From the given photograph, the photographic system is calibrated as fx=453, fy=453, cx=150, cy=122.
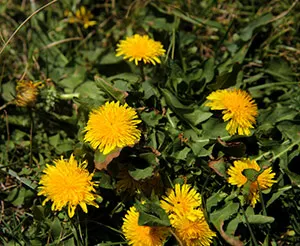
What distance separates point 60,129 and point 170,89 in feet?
1.59

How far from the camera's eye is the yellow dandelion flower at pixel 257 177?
148 cm

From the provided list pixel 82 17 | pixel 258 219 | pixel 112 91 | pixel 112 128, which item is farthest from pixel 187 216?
pixel 82 17

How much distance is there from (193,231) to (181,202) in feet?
0.33

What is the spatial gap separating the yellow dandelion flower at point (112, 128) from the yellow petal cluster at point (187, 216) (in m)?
0.22

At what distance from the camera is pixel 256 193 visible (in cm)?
150

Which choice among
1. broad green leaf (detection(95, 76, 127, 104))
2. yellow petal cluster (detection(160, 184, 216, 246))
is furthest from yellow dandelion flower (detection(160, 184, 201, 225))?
broad green leaf (detection(95, 76, 127, 104))

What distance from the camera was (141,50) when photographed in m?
1.69

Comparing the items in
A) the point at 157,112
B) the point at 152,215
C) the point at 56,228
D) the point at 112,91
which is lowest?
the point at 56,228

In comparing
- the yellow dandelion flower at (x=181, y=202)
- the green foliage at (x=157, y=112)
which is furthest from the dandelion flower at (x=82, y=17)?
the yellow dandelion flower at (x=181, y=202)

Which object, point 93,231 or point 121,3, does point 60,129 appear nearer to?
point 93,231

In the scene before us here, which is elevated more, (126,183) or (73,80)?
(73,80)

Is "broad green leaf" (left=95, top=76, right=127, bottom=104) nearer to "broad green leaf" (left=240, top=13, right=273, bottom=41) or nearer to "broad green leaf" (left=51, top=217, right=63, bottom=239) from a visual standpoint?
"broad green leaf" (left=51, top=217, right=63, bottom=239)

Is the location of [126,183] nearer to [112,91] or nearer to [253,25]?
[112,91]

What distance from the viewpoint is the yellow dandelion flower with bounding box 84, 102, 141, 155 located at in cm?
143
